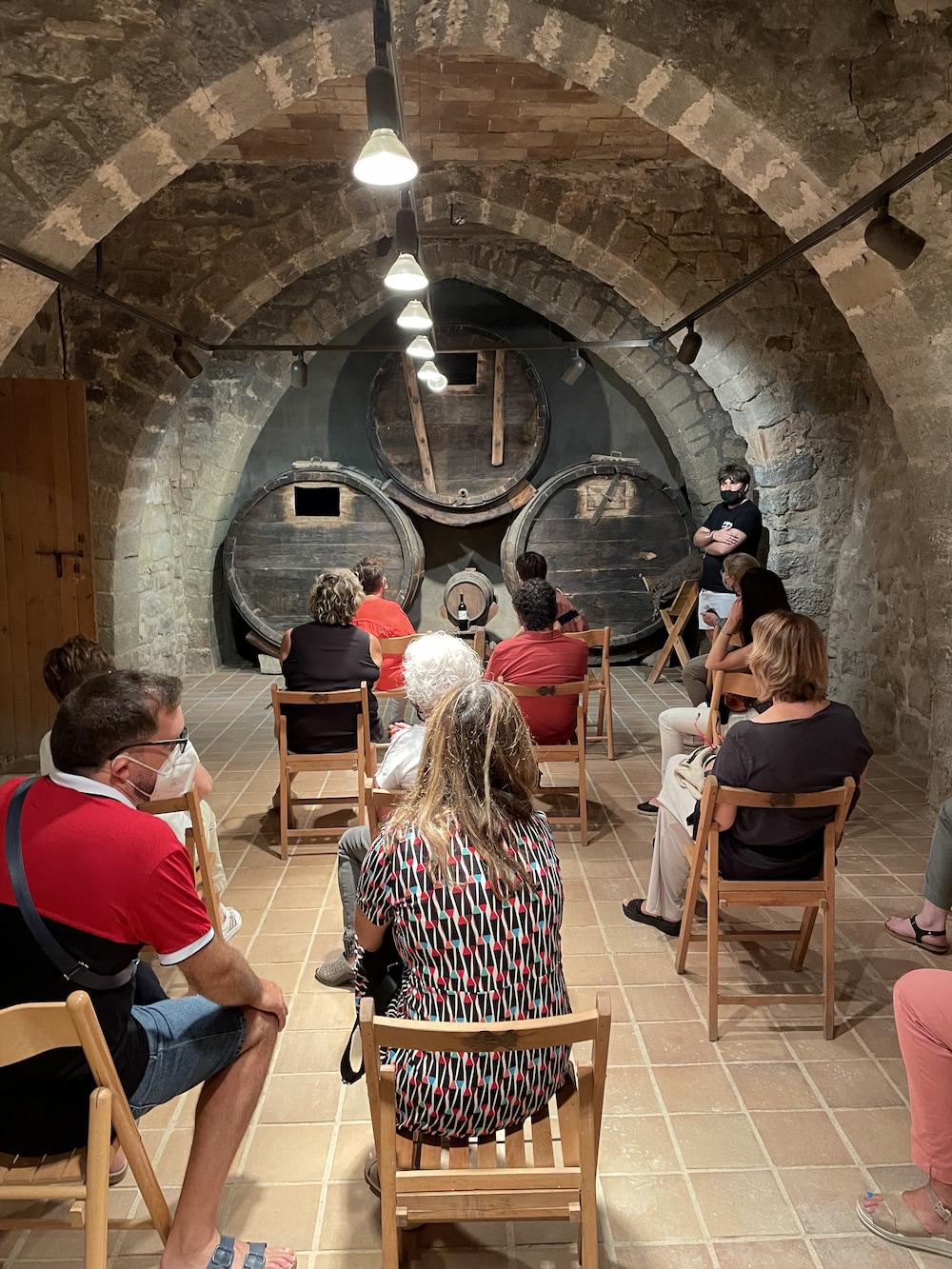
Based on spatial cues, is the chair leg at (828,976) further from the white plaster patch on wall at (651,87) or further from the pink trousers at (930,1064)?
the white plaster patch on wall at (651,87)

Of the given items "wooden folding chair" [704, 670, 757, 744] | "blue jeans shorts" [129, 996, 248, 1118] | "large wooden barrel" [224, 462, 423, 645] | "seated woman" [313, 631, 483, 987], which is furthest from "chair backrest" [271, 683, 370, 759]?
"large wooden barrel" [224, 462, 423, 645]

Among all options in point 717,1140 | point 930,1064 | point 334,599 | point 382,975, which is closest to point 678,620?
point 334,599

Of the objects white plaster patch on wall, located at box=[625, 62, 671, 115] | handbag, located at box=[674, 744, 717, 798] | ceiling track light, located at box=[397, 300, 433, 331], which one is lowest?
handbag, located at box=[674, 744, 717, 798]

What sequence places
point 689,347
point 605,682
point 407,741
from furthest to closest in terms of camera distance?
point 689,347
point 605,682
point 407,741

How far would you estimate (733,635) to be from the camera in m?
4.28

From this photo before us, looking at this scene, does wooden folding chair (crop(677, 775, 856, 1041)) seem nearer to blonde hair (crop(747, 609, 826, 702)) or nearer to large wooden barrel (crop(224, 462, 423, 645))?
blonde hair (crop(747, 609, 826, 702))

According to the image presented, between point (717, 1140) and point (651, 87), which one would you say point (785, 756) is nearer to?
point (717, 1140)

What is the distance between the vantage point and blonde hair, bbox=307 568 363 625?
13.4 ft

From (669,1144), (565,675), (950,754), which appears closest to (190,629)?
(565,675)

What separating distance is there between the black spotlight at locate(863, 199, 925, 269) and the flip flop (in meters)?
3.51

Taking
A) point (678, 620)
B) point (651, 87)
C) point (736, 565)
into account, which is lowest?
point (678, 620)

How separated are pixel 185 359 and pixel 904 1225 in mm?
5514

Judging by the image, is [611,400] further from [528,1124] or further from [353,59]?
[528,1124]

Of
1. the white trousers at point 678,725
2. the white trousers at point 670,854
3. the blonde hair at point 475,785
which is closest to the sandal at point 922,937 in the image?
the white trousers at point 670,854
